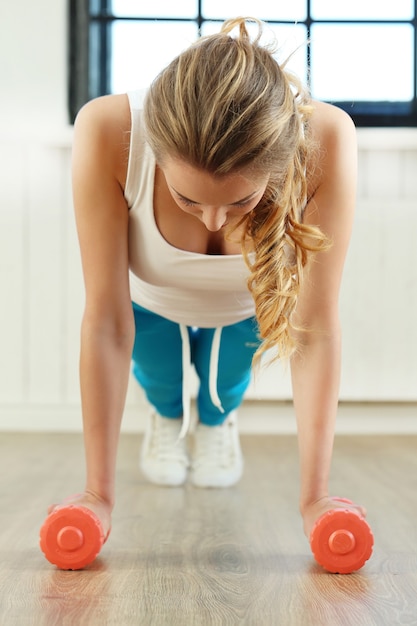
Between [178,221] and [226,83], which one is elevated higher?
[226,83]

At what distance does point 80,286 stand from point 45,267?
112mm

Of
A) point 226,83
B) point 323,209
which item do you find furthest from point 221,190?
point 323,209

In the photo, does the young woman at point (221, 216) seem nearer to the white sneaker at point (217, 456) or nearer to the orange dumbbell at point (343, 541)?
the orange dumbbell at point (343, 541)

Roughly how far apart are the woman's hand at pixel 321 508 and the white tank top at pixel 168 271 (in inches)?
14.4

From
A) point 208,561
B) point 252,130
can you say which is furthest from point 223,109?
point 208,561

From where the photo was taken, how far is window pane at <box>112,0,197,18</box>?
2.41 meters

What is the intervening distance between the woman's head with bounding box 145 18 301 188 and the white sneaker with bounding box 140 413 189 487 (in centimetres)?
83

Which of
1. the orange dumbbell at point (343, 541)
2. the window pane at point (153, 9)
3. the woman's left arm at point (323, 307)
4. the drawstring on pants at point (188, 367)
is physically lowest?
the orange dumbbell at point (343, 541)

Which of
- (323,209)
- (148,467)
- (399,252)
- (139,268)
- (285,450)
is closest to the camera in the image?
(323,209)

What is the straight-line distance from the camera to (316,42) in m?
2.45

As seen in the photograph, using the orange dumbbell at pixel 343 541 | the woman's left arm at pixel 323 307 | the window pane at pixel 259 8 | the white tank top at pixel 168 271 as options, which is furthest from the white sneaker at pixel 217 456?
the window pane at pixel 259 8

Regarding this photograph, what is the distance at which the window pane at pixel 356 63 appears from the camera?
7.99ft

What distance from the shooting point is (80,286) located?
2.30m

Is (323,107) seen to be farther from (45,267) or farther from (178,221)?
(45,267)
